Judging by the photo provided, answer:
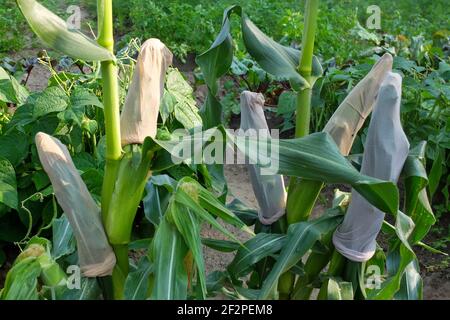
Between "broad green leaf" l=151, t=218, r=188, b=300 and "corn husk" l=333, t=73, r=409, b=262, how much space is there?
43 centimetres

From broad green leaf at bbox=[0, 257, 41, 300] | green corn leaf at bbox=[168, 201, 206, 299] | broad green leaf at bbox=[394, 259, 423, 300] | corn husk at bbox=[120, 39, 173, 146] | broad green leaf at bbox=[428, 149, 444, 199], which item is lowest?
broad green leaf at bbox=[428, 149, 444, 199]

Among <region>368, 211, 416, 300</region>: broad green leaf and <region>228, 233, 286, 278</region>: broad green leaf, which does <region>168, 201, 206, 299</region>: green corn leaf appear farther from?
<region>368, 211, 416, 300</region>: broad green leaf

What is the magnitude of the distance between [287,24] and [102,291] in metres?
3.32

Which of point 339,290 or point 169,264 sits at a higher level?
point 169,264

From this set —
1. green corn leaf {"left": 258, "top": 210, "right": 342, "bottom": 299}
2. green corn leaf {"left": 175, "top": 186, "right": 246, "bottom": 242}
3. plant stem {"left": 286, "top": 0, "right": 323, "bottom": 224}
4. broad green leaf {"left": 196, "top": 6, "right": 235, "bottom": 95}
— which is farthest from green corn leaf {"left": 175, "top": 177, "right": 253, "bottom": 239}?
broad green leaf {"left": 196, "top": 6, "right": 235, "bottom": 95}

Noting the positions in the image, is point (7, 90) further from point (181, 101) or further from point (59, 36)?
point (59, 36)

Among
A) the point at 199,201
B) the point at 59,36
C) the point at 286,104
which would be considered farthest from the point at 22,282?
the point at 286,104

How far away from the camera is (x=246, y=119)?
5.82 ft

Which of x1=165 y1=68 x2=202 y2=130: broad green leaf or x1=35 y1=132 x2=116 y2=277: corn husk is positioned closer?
x1=35 y1=132 x2=116 y2=277: corn husk

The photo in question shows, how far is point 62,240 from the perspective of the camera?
6.06ft

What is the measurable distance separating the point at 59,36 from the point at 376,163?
0.77 metres

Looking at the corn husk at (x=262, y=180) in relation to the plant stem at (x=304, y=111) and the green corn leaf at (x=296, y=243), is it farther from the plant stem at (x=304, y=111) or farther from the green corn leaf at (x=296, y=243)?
the green corn leaf at (x=296, y=243)

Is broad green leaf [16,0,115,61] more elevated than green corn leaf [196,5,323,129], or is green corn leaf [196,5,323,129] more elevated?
broad green leaf [16,0,115,61]

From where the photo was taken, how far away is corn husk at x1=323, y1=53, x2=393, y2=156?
1.61 metres
